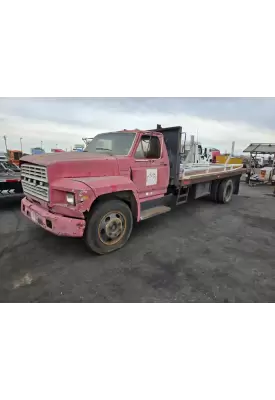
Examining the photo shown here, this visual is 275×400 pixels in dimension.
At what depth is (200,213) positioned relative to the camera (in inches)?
243

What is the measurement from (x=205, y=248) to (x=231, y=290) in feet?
3.98

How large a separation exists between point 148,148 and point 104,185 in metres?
1.61

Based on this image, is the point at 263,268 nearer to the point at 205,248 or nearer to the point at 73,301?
the point at 205,248

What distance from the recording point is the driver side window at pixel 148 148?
4.30m

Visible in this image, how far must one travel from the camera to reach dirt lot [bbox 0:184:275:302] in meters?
2.59

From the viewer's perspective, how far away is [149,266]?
10.5ft

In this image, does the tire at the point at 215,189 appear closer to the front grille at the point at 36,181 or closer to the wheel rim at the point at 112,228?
the wheel rim at the point at 112,228

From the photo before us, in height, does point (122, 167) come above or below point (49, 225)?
above

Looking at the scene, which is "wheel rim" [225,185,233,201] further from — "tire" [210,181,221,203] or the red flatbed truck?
the red flatbed truck

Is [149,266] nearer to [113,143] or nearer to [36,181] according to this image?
[36,181]

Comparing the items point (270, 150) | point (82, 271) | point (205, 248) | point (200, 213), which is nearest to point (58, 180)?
point (82, 271)

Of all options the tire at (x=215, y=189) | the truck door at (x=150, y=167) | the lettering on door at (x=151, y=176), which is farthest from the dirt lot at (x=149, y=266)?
the tire at (x=215, y=189)

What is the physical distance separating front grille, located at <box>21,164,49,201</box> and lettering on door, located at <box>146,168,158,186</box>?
2.01 metres

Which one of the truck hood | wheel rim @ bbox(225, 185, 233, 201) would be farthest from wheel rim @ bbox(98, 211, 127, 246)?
wheel rim @ bbox(225, 185, 233, 201)
